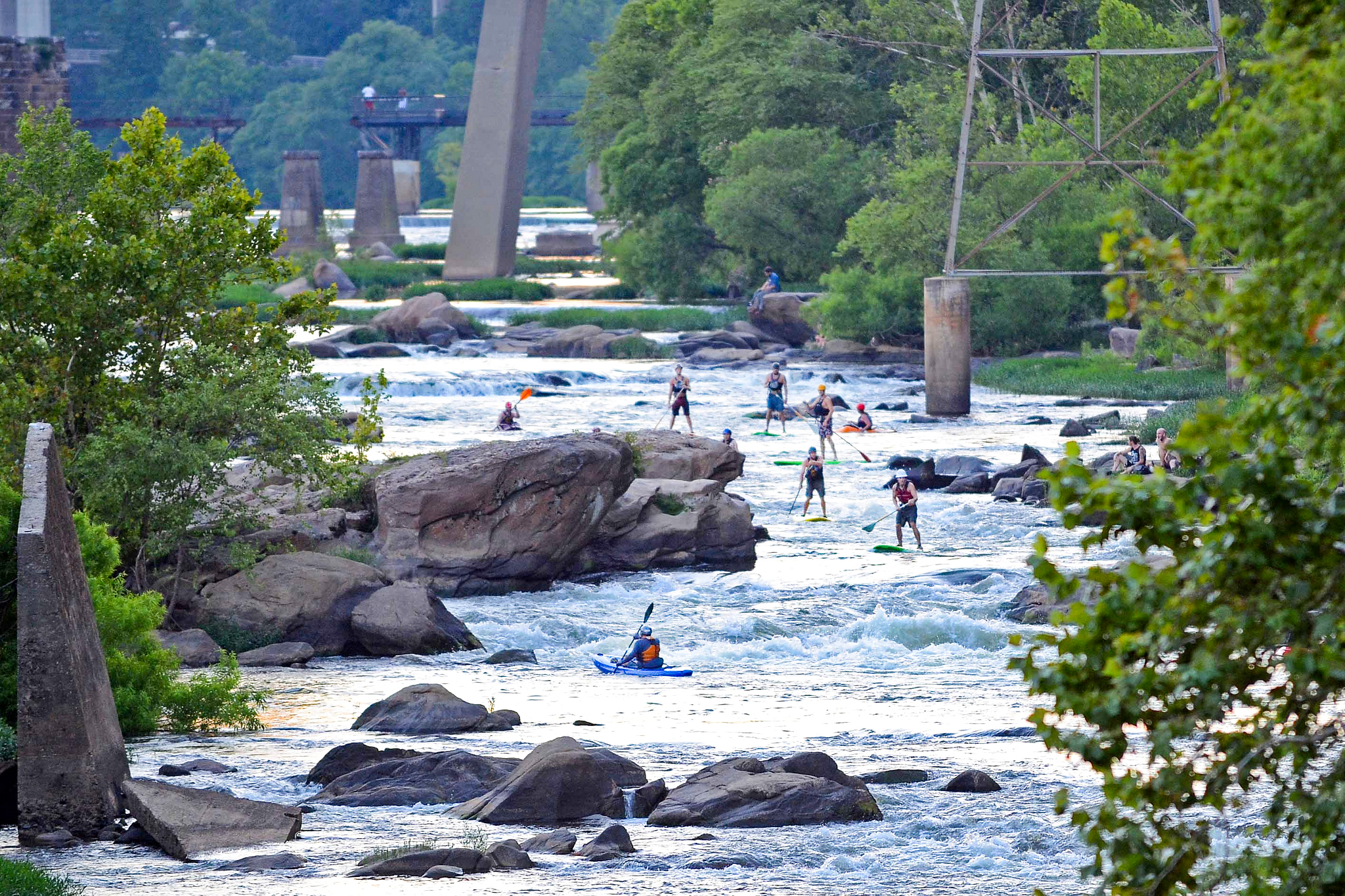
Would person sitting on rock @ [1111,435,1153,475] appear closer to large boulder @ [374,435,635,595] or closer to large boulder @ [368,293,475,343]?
large boulder @ [374,435,635,595]

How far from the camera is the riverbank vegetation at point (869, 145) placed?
51781 mm

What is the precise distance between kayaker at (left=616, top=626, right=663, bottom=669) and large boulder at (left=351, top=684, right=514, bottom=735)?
3340mm

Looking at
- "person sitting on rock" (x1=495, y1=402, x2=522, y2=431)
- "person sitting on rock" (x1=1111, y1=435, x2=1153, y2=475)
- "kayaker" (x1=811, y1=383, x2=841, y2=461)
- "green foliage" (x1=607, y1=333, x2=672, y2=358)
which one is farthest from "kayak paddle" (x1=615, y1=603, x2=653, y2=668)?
"green foliage" (x1=607, y1=333, x2=672, y2=358)

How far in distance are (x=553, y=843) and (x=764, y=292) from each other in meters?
49.4

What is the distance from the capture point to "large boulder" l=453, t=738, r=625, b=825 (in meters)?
14.4

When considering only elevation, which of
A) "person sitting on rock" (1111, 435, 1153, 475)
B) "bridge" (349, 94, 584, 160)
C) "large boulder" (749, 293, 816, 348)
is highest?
"bridge" (349, 94, 584, 160)

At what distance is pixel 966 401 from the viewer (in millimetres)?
43938

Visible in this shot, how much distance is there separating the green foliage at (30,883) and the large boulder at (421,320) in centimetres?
5054

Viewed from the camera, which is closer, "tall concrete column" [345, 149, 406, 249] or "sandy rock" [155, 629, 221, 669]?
"sandy rock" [155, 629, 221, 669]

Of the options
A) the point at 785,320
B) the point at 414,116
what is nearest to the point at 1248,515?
the point at 785,320

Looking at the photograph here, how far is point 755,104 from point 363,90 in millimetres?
67357

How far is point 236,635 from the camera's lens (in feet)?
71.8

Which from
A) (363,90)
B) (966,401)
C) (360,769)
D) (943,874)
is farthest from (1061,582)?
(363,90)

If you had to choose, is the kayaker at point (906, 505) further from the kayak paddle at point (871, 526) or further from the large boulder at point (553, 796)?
the large boulder at point (553, 796)
